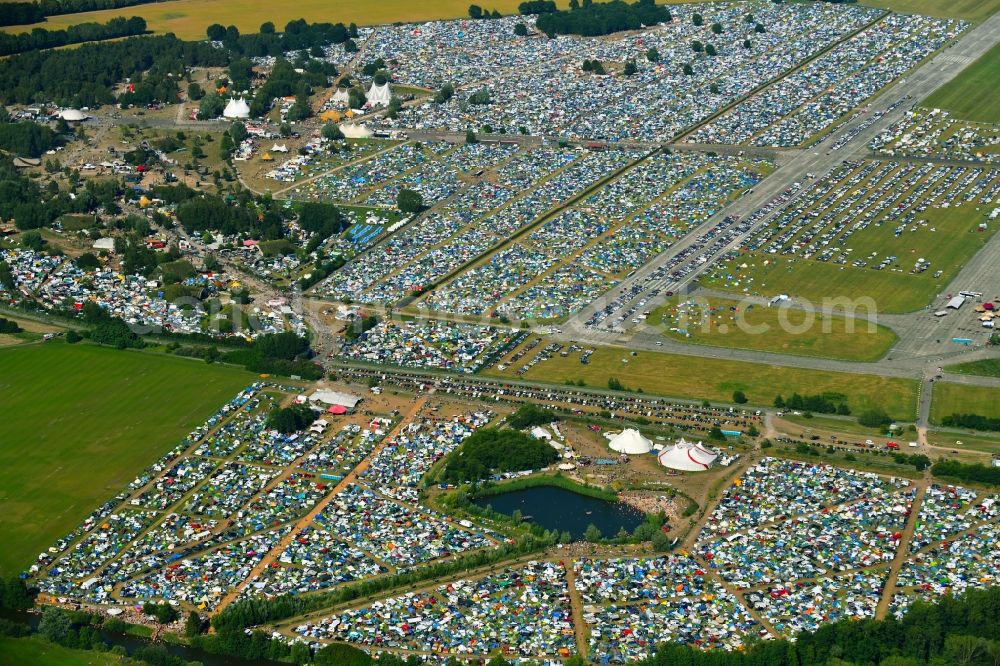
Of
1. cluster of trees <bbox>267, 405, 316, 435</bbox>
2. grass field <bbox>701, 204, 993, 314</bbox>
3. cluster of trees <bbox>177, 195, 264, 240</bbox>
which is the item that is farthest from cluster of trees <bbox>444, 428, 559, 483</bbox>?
cluster of trees <bbox>177, 195, 264, 240</bbox>

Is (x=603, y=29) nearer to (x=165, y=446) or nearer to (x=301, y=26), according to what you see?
(x=301, y=26)

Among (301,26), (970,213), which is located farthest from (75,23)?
(970,213)

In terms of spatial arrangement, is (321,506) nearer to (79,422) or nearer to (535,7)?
(79,422)

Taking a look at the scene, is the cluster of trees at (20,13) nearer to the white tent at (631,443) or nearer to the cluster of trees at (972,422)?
the white tent at (631,443)

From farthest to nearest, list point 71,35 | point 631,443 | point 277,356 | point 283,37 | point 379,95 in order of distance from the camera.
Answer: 1. point 71,35
2. point 283,37
3. point 379,95
4. point 277,356
5. point 631,443

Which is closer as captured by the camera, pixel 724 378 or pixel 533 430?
pixel 533 430

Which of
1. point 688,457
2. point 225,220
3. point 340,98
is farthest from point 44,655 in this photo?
point 340,98

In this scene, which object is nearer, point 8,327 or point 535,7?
point 8,327
